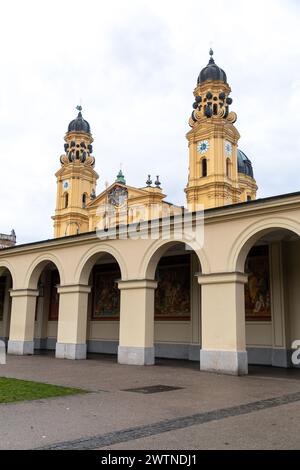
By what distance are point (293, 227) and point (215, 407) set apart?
6741mm

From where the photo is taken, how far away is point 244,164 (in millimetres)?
59781

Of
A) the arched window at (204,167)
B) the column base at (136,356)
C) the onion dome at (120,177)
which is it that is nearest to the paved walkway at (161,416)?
the column base at (136,356)

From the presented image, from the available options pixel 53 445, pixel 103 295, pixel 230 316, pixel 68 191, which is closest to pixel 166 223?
pixel 230 316

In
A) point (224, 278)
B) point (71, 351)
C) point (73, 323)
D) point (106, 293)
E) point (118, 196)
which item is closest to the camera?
point (224, 278)

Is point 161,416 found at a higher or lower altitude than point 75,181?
lower

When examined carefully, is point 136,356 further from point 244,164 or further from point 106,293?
point 244,164

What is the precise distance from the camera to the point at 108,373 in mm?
14000

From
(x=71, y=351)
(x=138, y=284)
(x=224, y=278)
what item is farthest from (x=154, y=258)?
(x=71, y=351)

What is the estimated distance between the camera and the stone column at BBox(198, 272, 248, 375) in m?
14.2

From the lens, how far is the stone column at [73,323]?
19250mm

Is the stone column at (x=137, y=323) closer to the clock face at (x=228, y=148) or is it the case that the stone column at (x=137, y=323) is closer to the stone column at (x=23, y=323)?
the stone column at (x=23, y=323)

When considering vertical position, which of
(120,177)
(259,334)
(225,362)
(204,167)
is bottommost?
(225,362)

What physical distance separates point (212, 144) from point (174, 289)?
30.1m
